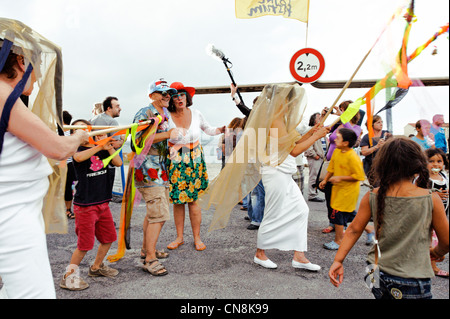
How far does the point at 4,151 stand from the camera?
60.1 inches

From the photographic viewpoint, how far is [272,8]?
4.30 meters

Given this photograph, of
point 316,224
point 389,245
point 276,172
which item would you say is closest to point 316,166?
point 316,224

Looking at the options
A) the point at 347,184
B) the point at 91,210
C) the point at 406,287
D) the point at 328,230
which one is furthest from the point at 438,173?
the point at 91,210

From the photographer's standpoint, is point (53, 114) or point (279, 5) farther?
point (279, 5)

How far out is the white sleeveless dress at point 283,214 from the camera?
126 inches

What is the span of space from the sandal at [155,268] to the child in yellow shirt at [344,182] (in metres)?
1.92

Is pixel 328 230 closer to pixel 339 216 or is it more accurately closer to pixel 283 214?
pixel 339 216

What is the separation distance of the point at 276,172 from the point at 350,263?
125 centimetres

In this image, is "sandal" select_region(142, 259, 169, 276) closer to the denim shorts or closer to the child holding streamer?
the denim shorts

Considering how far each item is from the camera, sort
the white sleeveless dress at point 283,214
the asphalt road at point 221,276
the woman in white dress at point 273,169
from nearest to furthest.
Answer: the asphalt road at point 221,276 → the woman in white dress at point 273,169 → the white sleeveless dress at point 283,214

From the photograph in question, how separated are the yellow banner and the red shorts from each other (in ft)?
9.53

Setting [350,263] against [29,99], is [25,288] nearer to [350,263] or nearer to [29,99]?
[29,99]

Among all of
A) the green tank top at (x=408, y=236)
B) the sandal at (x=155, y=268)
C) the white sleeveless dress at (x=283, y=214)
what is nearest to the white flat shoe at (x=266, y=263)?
the white sleeveless dress at (x=283, y=214)

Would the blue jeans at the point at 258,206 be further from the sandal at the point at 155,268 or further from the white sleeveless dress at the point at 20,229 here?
the white sleeveless dress at the point at 20,229
